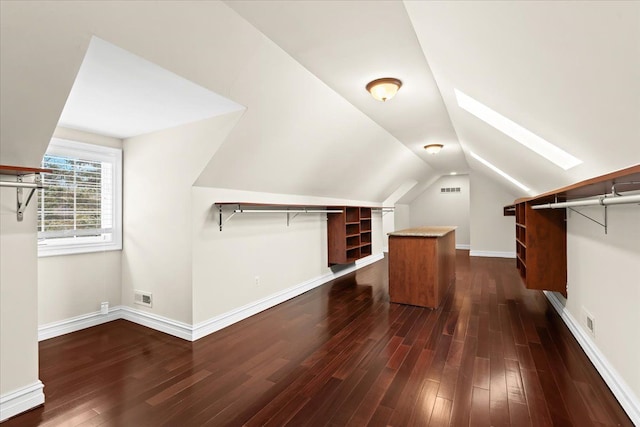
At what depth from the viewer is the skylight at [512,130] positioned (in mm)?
2730

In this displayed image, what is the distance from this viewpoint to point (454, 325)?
3449 mm

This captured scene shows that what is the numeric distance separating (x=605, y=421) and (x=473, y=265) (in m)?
5.47

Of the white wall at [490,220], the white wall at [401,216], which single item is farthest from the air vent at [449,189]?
the white wall at [490,220]

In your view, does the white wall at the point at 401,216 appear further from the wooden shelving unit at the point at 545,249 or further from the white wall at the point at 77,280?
the white wall at the point at 77,280

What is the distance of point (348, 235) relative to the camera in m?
5.76

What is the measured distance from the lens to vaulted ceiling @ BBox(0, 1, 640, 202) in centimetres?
122

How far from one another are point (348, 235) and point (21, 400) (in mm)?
4599

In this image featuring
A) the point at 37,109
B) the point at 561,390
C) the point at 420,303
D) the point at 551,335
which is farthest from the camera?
the point at 420,303

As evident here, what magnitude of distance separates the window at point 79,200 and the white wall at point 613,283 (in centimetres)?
482

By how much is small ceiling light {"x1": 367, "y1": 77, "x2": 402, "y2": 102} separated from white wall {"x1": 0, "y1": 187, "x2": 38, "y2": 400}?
2873mm

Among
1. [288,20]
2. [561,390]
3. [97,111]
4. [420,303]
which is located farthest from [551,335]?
[97,111]

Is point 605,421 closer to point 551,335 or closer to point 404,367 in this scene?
point 404,367

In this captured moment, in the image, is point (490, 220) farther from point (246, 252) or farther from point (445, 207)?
point (246, 252)

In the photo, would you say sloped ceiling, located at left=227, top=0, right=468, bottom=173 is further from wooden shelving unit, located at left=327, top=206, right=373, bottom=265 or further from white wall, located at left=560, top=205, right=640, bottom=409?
wooden shelving unit, located at left=327, top=206, right=373, bottom=265
